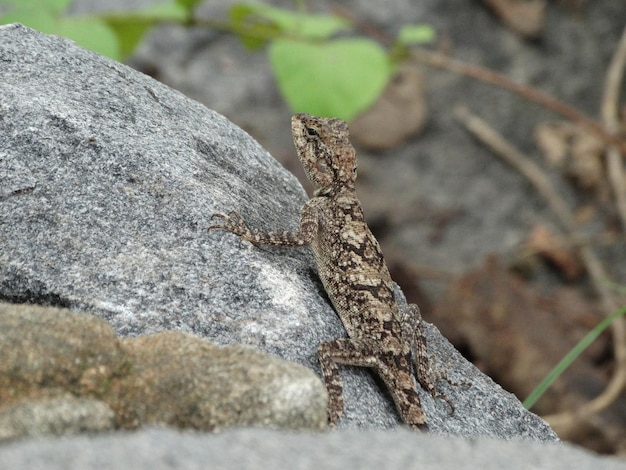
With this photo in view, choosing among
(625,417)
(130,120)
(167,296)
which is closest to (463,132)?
(625,417)

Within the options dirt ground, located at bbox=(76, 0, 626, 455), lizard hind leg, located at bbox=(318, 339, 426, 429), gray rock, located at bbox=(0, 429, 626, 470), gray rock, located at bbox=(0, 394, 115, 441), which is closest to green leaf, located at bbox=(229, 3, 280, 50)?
dirt ground, located at bbox=(76, 0, 626, 455)

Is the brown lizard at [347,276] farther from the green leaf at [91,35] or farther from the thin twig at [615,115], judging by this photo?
the thin twig at [615,115]

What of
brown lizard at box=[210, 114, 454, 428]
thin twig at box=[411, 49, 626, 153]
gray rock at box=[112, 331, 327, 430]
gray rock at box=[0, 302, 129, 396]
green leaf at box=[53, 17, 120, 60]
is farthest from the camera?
thin twig at box=[411, 49, 626, 153]

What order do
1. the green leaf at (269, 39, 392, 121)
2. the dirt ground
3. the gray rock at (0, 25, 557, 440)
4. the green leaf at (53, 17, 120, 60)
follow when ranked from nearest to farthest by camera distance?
the gray rock at (0, 25, 557, 440), the green leaf at (53, 17, 120, 60), the green leaf at (269, 39, 392, 121), the dirt ground

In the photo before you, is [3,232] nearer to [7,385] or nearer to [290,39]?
[7,385]

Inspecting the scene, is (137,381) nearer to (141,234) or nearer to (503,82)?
(141,234)

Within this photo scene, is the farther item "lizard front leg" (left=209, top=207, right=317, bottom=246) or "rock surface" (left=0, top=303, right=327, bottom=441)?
"lizard front leg" (left=209, top=207, right=317, bottom=246)

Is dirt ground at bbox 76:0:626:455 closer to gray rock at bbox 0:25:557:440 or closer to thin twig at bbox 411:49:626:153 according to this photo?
thin twig at bbox 411:49:626:153

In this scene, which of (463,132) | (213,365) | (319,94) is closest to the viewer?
(213,365)
